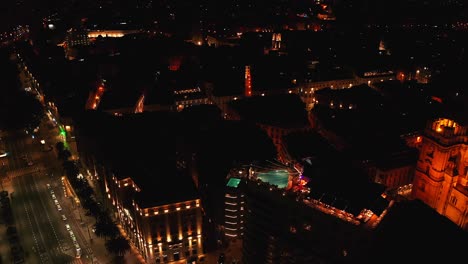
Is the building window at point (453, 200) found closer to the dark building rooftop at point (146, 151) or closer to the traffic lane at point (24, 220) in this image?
the dark building rooftop at point (146, 151)

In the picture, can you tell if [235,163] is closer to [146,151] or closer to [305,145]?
[146,151]

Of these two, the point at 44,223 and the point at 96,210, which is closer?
the point at 96,210

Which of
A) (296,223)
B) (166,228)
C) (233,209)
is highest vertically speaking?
(296,223)

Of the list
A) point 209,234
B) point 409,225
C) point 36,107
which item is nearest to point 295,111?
point 209,234

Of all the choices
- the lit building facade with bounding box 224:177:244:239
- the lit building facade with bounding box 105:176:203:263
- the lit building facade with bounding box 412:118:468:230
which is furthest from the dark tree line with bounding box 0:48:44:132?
the lit building facade with bounding box 412:118:468:230

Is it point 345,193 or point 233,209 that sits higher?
point 345,193

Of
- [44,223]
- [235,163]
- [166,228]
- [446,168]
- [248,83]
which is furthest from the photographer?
[248,83]

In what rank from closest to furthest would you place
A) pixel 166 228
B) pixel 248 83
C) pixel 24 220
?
pixel 166 228 < pixel 24 220 < pixel 248 83

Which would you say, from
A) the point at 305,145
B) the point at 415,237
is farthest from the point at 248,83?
the point at 415,237
